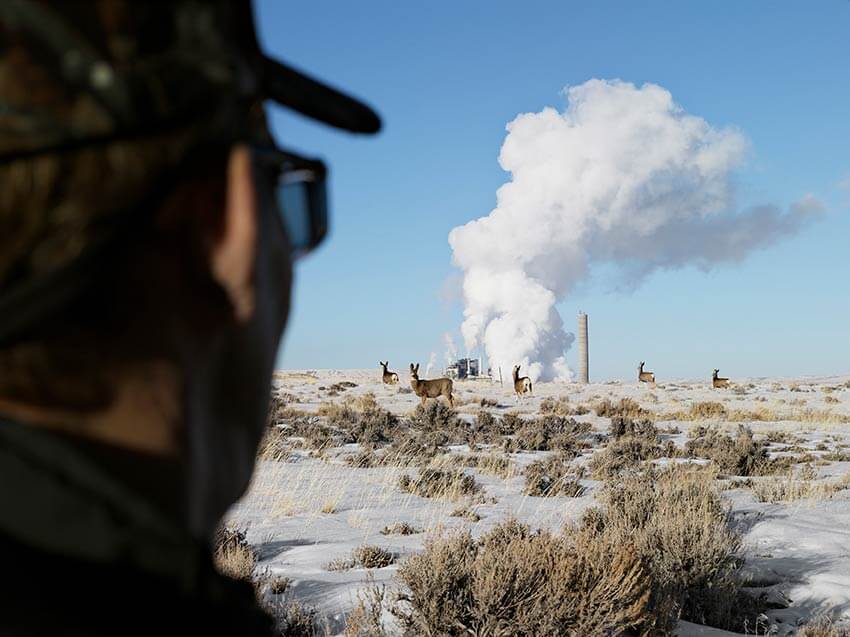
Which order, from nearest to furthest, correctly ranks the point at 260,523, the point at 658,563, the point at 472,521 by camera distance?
the point at 658,563 → the point at 260,523 → the point at 472,521

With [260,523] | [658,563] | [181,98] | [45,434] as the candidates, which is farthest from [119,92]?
[260,523]

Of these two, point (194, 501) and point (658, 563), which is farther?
point (658, 563)

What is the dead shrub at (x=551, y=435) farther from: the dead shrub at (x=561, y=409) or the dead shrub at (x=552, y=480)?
the dead shrub at (x=561, y=409)

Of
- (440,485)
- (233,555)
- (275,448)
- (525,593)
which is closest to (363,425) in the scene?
(275,448)

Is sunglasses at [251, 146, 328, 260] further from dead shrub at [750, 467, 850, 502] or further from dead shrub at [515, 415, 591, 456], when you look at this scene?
dead shrub at [515, 415, 591, 456]

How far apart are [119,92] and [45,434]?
303 millimetres

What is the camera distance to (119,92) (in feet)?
2.03

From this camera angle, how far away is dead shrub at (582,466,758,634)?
17.5 ft

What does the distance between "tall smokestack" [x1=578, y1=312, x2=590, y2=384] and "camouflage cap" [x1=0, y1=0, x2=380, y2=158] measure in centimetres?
6858

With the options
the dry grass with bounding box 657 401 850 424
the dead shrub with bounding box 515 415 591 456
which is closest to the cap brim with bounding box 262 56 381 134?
the dead shrub with bounding box 515 415 591 456

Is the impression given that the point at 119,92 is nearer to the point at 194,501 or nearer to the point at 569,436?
the point at 194,501

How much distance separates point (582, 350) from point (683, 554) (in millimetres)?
64987

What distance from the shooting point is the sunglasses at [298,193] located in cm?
86

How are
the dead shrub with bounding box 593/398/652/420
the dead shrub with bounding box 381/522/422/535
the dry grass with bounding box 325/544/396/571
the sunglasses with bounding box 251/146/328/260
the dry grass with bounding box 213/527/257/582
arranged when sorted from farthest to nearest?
the dead shrub with bounding box 593/398/652/420, the dead shrub with bounding box 381/522/422/535, the dry grass with bounding box 325/544/396/571, the dry grass with bounding box 213/527/257/582, the sunglasses with bounding box 251/146/328/260
